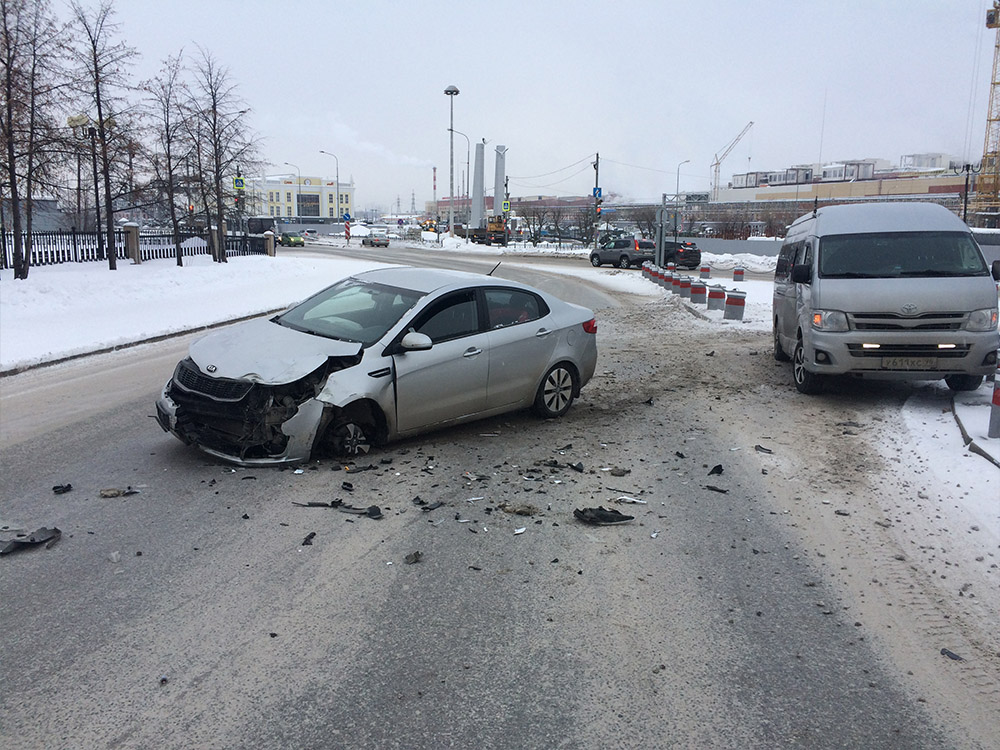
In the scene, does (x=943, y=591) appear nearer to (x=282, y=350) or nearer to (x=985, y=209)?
(x=282, y=350)

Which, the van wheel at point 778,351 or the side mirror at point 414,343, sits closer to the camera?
the side mirror at point 414,343

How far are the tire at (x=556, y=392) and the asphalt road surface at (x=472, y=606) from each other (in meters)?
0.89

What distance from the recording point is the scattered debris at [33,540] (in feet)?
15.3

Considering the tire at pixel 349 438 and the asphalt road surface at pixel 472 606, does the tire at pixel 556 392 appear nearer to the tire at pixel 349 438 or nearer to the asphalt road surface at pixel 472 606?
the asphalt road surface at pixel 472 606

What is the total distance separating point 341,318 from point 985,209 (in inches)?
4115

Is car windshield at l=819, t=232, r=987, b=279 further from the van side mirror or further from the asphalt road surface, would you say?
the asphalt road surface

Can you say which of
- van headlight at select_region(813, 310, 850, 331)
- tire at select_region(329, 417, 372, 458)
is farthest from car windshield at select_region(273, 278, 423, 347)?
van headlight at select_region(813, 310, 850, 331)

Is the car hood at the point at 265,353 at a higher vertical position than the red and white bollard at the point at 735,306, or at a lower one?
higher

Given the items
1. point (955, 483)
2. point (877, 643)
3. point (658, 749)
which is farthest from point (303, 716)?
point (955, 483)

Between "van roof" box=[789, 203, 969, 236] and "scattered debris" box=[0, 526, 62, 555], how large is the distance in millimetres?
9199

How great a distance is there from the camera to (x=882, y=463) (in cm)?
702

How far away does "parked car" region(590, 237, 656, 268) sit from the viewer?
136 feet

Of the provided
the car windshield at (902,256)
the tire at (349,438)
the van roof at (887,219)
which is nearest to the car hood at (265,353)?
the tire at (349,438)

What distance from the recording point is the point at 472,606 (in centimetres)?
412
